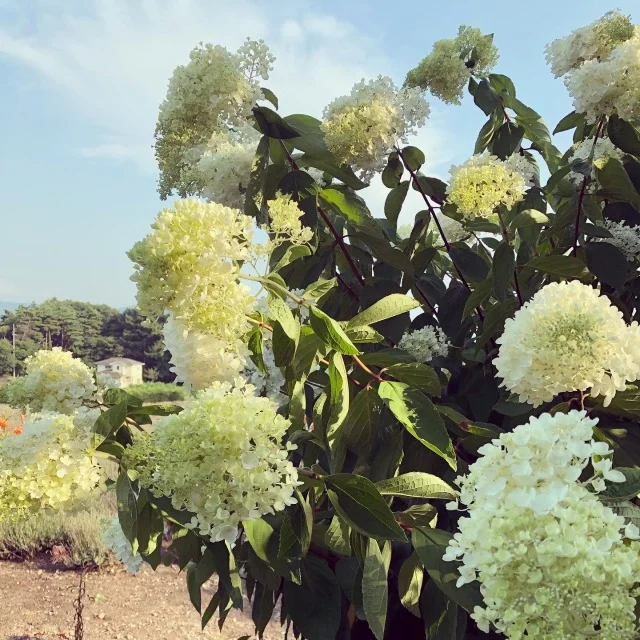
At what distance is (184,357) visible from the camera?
1035 millimetres

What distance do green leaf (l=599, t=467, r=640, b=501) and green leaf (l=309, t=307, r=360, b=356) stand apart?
386mm

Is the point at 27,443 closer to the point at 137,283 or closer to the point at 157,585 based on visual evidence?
the point at 137,283

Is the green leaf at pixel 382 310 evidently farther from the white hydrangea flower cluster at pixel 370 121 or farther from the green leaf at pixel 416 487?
the white hydrangea flower cluster at pixel 370 121

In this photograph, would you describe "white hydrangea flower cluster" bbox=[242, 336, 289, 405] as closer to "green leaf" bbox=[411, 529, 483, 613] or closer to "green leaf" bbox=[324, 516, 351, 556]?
"green leaf" bbox=[324, 516, 351, 556]

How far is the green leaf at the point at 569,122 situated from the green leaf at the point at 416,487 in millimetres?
1317

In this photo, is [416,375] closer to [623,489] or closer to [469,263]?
[623,489]

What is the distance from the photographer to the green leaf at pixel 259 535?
107cm

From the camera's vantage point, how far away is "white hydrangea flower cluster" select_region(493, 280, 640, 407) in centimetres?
97

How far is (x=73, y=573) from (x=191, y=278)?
17.4 ft

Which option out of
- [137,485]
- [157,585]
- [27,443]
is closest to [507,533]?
[137,485]

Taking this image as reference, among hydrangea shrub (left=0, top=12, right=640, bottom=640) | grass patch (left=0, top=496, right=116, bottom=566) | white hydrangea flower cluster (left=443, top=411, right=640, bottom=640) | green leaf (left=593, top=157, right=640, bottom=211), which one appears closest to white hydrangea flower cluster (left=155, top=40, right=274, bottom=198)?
hydrangea shrub (left=0, top=12, right=640, bottom=640)

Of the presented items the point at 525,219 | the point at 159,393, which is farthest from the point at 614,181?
the point at 159,393

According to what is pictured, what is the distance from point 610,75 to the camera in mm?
1567

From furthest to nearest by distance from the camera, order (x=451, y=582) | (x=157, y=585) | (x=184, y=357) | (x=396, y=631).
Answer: (x=157, y=585) → (x=396, y=631) → (x=184, y=357) → (x=451, y=582)
